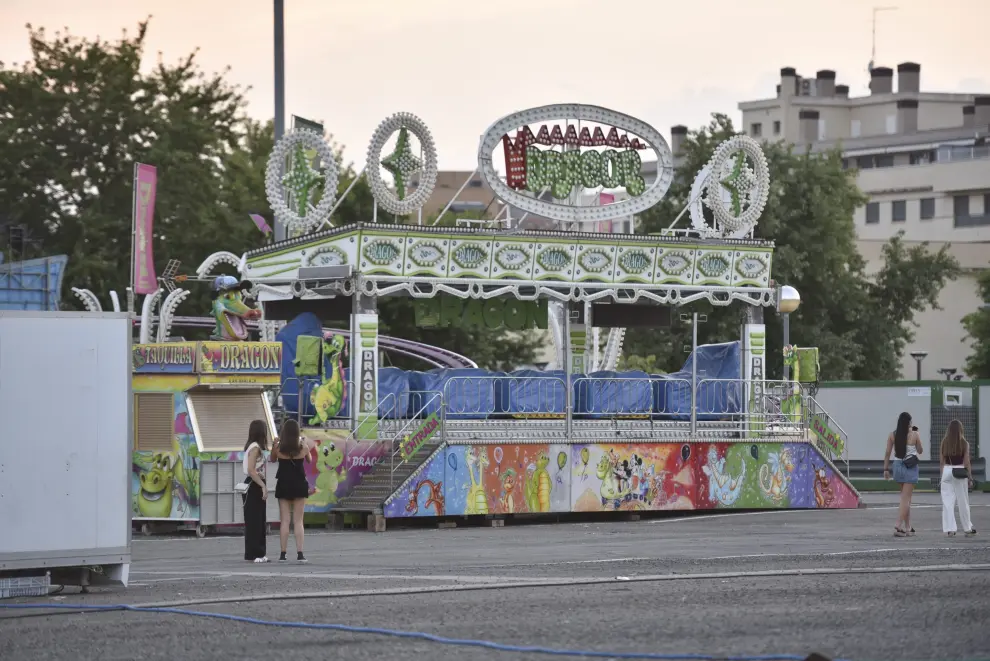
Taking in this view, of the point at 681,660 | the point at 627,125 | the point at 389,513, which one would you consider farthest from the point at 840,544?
the point at 627,125

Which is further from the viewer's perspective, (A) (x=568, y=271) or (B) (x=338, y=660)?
(A) (x=568, y=271)

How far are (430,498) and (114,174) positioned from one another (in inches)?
1113

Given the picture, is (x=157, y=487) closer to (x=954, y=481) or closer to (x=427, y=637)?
(x=954, y=481)

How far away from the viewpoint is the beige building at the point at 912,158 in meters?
86.1

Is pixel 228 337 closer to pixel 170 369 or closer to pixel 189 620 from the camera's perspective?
pixel 170 369

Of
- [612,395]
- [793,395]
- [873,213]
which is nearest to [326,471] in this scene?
[612,395]

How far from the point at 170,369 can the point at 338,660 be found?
55.9ft

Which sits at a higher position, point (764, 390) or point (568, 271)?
point (568, 271)

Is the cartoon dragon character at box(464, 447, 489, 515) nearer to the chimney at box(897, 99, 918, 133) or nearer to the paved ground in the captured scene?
the paved ground

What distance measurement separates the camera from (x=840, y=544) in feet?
71.9

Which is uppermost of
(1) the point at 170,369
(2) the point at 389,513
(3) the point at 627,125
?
(3) the point at 627,125

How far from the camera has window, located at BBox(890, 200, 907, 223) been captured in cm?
10244

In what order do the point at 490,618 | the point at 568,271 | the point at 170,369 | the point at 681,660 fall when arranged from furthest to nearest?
the point at 568,271 < the point at 170,369 < the point at 490,618 < the point at 681,660

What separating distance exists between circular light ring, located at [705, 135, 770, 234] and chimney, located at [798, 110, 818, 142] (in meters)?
80.9
